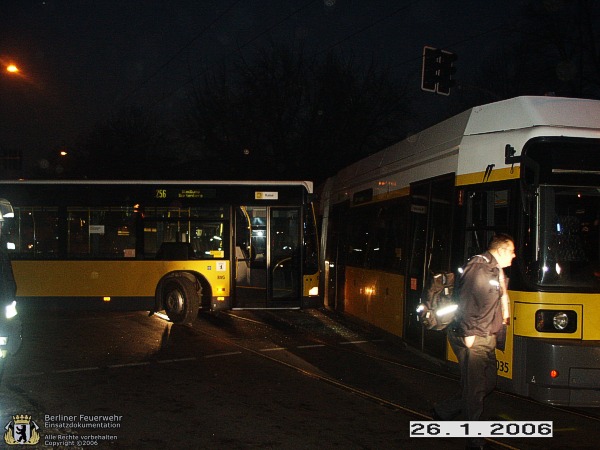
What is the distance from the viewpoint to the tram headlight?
274 inches

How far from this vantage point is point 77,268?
14312 millimetres

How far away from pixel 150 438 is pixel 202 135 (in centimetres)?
3203

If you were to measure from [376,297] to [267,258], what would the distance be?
10.6 feet

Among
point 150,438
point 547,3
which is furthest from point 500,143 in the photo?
point 547,3

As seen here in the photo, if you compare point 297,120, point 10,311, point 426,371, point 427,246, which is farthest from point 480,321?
point 297,120

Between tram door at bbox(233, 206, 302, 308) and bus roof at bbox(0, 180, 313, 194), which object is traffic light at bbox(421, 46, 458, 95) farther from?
tram door at bbox(233, 206, 302, 308)

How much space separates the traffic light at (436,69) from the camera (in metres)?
14.8

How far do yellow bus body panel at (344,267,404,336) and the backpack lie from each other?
370 cm

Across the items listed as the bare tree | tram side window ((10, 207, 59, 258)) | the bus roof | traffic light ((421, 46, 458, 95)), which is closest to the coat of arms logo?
tram side window ((10, 207, 59, 258))

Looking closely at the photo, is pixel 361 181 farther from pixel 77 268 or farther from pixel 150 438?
pixel 150 438

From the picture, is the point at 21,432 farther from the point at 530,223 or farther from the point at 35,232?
the point at 35,232

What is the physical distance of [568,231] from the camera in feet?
23.5

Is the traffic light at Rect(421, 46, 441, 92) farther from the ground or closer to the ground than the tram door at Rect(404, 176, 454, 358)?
farther from the ground

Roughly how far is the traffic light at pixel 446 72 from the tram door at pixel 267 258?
4393 millimetres
